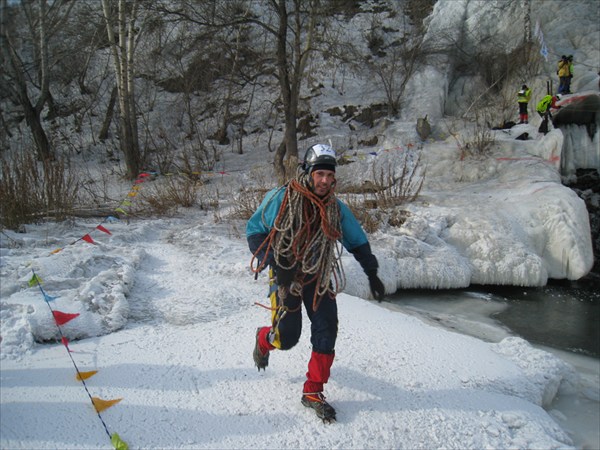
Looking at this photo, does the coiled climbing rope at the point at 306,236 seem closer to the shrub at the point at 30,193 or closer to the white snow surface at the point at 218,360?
the white snow surface at the point at 218,360

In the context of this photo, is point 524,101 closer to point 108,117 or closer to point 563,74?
point 563,74

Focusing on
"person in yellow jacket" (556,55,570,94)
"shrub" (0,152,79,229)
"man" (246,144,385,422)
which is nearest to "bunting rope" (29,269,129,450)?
"man" (246,144,385,422)

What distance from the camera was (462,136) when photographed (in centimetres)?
1120

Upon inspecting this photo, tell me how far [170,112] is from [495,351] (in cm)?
1562

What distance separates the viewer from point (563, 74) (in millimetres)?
11641

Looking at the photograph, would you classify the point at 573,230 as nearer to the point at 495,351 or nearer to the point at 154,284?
the point at 495,351

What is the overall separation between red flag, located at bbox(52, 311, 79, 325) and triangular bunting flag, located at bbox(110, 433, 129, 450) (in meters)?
1.32

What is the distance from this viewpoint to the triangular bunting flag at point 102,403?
7.37 ft

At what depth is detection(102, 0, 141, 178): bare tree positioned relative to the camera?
10.0 metres

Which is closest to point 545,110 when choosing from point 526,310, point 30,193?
point 526,310

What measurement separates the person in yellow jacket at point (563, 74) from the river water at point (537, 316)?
282 inches

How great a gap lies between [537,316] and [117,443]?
5.42m

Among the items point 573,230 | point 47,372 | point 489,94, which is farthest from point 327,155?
point 489,94

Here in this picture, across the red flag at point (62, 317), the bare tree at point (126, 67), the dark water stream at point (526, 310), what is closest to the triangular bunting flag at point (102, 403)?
the red flag at point (62, 317)
